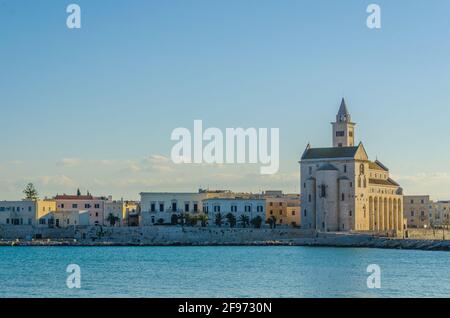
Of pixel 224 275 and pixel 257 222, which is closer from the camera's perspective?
pixel 224 275

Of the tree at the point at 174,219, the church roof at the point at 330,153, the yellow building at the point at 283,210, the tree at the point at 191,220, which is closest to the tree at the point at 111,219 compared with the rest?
the tree at the point at 174,219

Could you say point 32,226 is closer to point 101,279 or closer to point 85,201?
point 85,201

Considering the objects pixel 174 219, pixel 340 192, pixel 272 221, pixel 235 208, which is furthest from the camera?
pixel 235 208

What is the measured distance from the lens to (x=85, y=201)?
7806 centimetres

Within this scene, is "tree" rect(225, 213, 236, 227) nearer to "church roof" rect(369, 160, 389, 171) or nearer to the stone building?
"church roof" rect(369, 160, 389, 171)

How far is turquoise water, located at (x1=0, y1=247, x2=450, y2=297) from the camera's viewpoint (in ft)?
98.2

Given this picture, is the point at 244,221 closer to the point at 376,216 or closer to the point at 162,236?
the point at 162,236

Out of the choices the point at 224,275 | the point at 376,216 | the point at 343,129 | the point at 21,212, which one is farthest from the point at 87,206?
the point at 224,275

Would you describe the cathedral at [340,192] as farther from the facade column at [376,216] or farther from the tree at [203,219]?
the tree at [203,219]

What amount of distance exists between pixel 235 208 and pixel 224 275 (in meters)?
40.4

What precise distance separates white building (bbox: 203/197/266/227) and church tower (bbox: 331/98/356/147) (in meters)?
8.83

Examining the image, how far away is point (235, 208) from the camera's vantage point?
77.4 m
